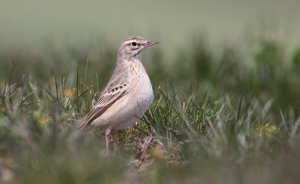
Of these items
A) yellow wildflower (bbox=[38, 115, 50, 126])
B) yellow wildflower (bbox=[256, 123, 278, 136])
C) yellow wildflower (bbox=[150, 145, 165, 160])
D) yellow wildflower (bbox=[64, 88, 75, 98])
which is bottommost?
yellow wildflower (bbox=[256, 123, 278, 136])

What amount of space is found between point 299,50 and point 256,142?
15.1 feet

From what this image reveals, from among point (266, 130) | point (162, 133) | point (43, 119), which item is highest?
point (43, 119)

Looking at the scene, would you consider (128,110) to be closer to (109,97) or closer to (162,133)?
(109,97)

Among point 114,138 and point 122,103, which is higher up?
point 122,103

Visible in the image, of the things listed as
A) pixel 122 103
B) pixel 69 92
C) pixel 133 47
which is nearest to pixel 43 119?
pixel 122 103

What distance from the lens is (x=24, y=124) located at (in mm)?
7102

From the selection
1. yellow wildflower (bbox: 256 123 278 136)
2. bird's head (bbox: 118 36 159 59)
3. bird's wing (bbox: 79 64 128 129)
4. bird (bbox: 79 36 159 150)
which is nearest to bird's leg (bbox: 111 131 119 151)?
bird (bbox: 79 36 159 150)

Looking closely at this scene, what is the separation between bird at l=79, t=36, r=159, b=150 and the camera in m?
8.13

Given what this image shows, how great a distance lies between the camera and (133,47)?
9.14 m

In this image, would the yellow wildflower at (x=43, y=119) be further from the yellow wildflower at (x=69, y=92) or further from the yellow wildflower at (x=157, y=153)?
the yellow wildflower at (x=69, y=92)

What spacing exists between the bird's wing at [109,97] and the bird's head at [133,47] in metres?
0.42

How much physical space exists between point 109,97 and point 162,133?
0.81 m

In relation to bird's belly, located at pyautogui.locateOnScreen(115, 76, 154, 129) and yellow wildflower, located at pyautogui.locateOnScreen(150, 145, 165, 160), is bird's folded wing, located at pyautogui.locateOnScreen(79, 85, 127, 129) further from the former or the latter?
yellow wildflower, located at pyautogui.locateOnScreen(150, 145, 165, 160)

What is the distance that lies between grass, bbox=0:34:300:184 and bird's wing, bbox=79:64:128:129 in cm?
15
